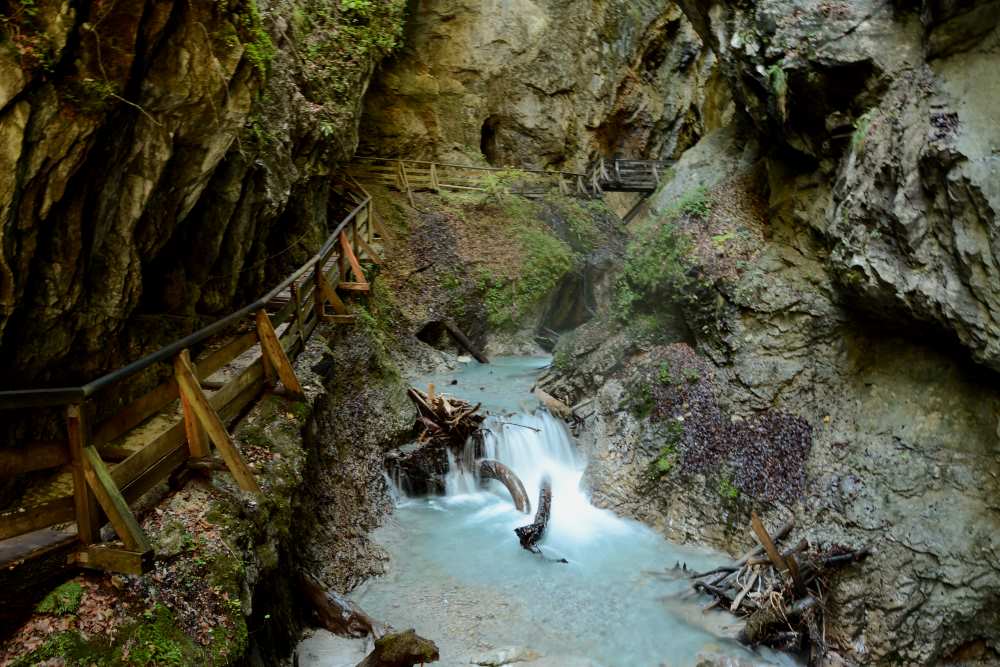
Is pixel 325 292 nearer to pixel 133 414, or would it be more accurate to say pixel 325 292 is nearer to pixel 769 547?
pixel 133 414

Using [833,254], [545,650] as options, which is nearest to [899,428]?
[833,254]

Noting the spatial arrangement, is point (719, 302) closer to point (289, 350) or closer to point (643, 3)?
point (289, 350)

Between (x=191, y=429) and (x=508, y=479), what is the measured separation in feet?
20.0

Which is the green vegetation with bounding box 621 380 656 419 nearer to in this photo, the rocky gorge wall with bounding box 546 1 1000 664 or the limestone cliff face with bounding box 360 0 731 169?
the rocky gorge wall with bounding box 546 1 1000 664

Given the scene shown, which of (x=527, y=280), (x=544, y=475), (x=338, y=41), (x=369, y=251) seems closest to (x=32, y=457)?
(x=544, y=475)

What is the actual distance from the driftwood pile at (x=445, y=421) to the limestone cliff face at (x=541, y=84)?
1285cm

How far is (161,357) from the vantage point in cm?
412

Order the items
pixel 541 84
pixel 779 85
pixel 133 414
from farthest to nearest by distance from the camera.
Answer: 1. pixel 541 84
2. pixel 779 85
3. pixel 133 414

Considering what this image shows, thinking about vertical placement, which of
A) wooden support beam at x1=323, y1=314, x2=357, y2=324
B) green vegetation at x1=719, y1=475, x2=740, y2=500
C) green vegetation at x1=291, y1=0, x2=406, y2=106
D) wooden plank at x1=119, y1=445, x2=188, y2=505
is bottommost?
green vegetation at x1=719, y1=475, x2=740, y2=500

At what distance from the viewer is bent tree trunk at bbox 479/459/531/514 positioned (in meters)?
9.65

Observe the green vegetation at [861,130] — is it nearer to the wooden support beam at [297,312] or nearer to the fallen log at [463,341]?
the wooden support beam at [297,312]

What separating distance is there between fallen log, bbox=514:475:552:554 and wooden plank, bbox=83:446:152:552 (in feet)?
19.9

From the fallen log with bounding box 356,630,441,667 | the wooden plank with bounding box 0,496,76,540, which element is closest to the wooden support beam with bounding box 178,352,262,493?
the wooden plank with bounding box 0,496,76,540

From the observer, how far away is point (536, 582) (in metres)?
7.98
